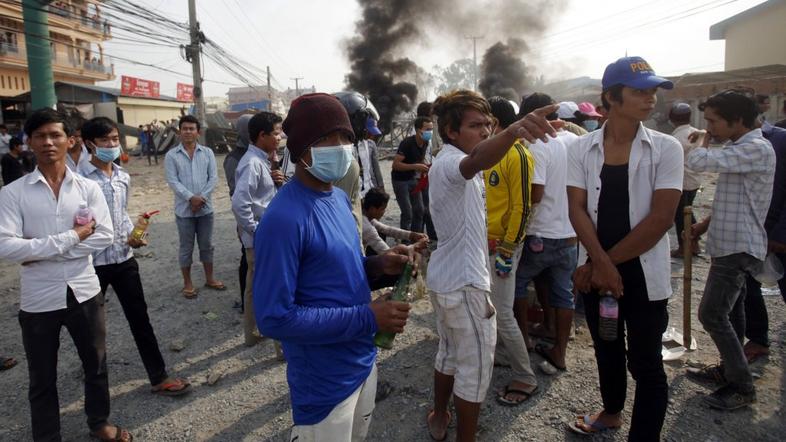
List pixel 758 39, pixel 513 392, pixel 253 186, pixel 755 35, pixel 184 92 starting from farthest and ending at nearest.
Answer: pixel 184 92, pixel 755 35, pixel 758 39, pixel 253 186, pixel 513 392

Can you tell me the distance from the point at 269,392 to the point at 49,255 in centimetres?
173

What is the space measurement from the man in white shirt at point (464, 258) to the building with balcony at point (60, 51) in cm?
3083

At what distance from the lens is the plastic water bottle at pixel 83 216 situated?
2656mm

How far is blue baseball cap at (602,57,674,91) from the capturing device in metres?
2.25

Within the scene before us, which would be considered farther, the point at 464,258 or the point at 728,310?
the point at 728,310

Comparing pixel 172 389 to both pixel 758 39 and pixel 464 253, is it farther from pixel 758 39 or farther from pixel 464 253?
pixel 758 39

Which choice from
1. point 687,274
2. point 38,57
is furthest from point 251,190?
point 38,57

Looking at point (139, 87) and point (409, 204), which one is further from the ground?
point (139, 87)

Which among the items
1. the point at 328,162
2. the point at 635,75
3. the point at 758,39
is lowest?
the point at 328,162

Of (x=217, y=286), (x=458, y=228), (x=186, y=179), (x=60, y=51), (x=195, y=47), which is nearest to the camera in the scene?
(x=458, y=228)

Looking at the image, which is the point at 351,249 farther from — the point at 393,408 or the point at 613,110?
the point at 393,408

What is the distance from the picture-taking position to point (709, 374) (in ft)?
10.8

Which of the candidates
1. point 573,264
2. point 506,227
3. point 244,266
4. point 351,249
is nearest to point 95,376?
point 244,266

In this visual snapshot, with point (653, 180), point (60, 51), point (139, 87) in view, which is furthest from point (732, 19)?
point (60, 51)
